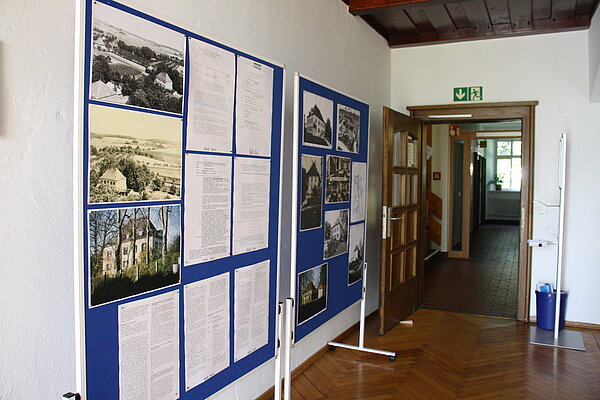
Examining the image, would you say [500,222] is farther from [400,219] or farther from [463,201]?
[400,219]

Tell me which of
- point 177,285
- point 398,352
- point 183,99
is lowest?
point 398,352

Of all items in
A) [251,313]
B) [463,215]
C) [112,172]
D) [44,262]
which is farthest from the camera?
[463,215]

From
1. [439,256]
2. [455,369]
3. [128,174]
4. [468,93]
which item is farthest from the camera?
[439,256]

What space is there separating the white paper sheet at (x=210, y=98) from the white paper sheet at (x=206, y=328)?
2.01 ft

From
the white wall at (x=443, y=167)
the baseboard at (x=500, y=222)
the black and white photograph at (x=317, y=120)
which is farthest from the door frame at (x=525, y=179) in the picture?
the baseboard at (x=500, y=222)

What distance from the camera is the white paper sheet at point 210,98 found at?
82.4 inches

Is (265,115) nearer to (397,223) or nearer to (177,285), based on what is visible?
(177,285)

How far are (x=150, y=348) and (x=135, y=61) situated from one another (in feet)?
3.50

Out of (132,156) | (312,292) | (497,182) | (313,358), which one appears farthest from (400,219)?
(497,182)

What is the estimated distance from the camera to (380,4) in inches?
180

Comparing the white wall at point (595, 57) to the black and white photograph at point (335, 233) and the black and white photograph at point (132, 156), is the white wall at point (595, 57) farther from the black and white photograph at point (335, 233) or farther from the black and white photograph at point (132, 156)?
the black and white photograph at point (132, 156)

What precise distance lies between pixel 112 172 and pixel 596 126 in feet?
16.5

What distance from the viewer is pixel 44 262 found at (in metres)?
1.85

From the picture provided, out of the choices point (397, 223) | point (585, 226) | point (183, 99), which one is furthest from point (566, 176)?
point (183, 99)
